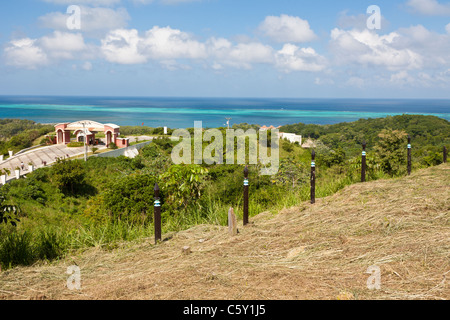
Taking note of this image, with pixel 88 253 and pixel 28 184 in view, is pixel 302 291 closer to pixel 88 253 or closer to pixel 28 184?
pixel 88 253

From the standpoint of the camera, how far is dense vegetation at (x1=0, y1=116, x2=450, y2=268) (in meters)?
5.26

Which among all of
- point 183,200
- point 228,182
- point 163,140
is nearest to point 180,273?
point 183,200

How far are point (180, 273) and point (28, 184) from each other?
23.0m

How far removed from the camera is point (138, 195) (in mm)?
11156

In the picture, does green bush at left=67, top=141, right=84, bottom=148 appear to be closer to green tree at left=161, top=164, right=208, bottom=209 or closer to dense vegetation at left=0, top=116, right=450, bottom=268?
dense vegetation at left=0, top=116, right=450, bottom=268

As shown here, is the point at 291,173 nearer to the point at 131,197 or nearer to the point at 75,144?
the point at 131,197

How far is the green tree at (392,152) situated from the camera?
960cm

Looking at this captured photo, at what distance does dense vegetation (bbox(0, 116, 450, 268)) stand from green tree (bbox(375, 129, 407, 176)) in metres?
0.02

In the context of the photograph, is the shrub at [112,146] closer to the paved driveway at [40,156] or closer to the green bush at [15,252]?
the paved driveway at [40,156]

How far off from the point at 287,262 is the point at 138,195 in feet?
26.2

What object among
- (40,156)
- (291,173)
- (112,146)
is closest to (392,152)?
(291,173)

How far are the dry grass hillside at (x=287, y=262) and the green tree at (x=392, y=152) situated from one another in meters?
3.91

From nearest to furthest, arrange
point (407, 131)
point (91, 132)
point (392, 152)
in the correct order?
point (392, 152) → point (407, 131) → point (91, 132)

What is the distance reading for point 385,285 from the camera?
10.2 feet
